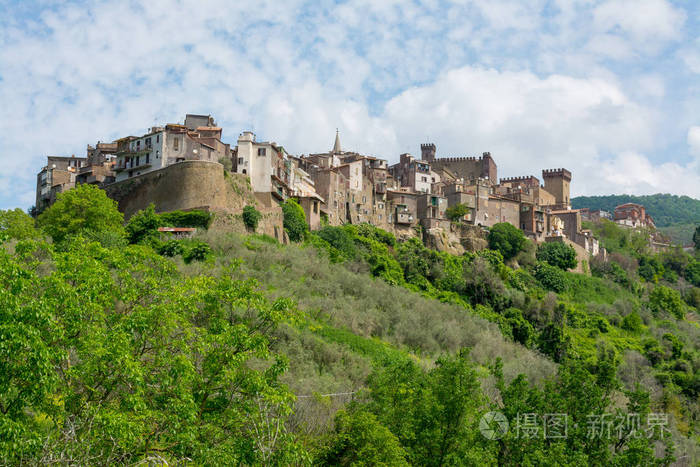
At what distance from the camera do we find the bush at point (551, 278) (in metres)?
75.1

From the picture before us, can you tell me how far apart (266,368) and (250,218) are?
25.8m

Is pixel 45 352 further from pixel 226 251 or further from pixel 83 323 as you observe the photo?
pixel 226 251

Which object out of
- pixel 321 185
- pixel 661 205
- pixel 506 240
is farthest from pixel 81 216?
pixel 661 205

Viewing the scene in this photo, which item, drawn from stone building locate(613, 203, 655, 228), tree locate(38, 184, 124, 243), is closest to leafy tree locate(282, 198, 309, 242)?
tree locate(38, 184, 124, 243)

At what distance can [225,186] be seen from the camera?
56781 mm

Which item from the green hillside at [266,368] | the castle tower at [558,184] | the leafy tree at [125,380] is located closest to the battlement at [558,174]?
the castle tower at [558,184]

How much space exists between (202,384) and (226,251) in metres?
32.5

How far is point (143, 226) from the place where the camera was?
167 feet

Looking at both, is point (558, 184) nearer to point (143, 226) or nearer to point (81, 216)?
point (143, 226)

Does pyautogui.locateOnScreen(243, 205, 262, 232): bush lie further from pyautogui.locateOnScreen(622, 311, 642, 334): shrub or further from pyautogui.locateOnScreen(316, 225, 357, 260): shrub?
pyautogui.locateOnScreen(622, 311, 642, 334): shrub

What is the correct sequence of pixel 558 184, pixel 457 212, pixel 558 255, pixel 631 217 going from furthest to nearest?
pixel 631 217 < pixel 558 184 < pixel 457 212 < pixel 558 255

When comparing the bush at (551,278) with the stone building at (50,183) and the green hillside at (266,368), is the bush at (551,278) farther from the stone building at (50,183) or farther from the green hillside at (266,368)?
the stone building at (50,183)

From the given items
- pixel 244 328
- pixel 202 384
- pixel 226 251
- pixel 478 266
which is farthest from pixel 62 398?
pixel 478 266

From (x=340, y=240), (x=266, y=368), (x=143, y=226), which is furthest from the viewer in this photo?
(x=340, y=240)
